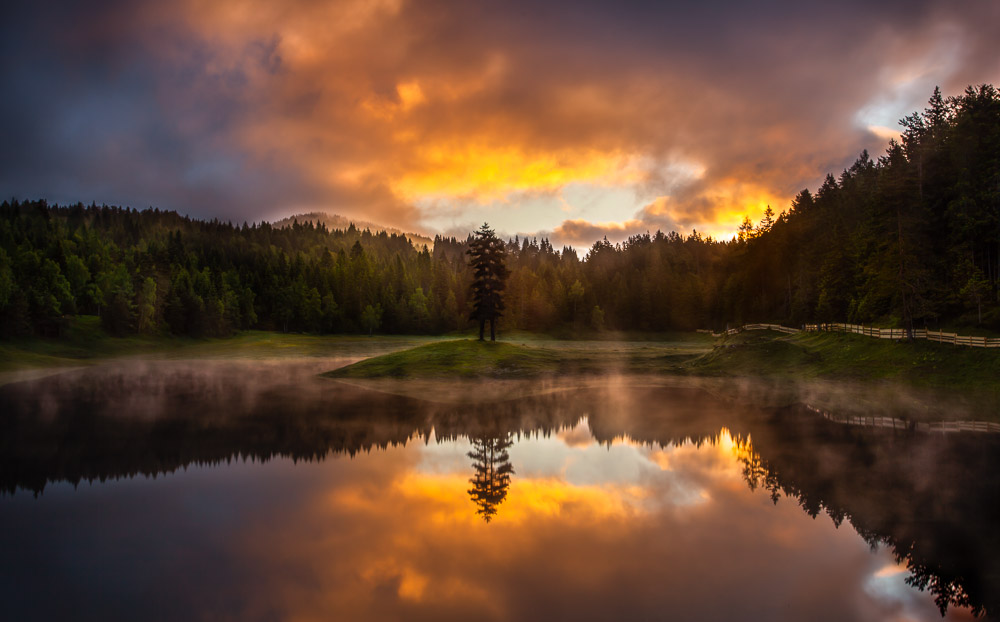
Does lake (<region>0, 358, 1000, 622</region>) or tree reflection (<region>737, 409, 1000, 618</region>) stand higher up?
tree reflection (<region>737, 409, 1000, 618</region>)

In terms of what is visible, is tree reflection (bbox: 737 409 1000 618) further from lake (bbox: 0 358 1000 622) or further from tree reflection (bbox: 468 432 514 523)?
tree reflection (bbox: 468 432 514 523)

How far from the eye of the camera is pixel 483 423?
100 feet

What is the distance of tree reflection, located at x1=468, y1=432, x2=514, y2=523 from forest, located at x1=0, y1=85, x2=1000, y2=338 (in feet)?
123

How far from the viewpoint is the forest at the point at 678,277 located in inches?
2005

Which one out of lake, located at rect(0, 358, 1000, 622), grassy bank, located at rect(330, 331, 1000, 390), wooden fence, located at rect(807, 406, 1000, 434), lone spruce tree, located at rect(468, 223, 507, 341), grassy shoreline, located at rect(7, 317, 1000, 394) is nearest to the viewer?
lake, located at rect(0, 358, 1000, 622)

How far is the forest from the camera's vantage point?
2005 inches

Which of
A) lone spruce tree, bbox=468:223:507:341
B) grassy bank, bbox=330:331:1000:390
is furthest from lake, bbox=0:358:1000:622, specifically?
lone spruce tree, bbox=468:223:507:341

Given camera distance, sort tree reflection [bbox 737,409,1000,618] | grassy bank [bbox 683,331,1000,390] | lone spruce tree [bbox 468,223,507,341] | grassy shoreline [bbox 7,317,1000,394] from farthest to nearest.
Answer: lone spruce tree [bbox 468,223,507,341] < grassy shoreline [bbox 7,317,1000,394] < grassy bank [bbox 683,331,1000,390] < tree reflection [bbox 737,409,1000,618]

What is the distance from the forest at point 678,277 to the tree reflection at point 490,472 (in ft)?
123

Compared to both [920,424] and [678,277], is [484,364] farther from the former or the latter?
[678,277]

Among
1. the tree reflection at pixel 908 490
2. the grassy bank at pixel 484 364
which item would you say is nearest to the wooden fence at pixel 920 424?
the tree reflection at pixel 908 490

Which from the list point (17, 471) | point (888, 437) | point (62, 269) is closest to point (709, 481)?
point (888, 437)

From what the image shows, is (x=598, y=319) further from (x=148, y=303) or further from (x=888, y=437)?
(x=888, y=437)

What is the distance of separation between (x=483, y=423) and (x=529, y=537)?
645 inches
